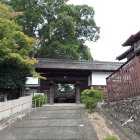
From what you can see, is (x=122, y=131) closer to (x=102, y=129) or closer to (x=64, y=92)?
(x=102, y=129)

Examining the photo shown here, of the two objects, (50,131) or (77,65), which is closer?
(50,131)

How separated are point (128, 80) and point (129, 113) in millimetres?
1257

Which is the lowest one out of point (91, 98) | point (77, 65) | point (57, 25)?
point (91, 98)

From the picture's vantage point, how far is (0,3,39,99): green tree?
9.98m

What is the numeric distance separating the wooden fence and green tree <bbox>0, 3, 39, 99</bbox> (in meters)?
6.54

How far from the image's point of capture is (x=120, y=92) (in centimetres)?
649

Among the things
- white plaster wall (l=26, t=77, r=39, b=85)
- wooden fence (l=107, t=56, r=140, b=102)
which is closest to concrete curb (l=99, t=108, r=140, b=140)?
wooden fence (l=107, t=56, r=140, b=102)

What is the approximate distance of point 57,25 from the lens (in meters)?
19.4

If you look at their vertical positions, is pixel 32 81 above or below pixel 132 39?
below

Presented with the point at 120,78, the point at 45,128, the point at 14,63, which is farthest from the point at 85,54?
the point at 45,128

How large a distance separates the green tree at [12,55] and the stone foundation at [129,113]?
7.04 meters

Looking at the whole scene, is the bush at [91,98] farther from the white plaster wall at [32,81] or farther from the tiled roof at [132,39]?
the white plaster wall at [32,81]

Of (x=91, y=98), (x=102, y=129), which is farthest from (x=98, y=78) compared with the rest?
(x=102, y=129)

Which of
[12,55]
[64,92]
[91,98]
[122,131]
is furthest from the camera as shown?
[64,92]
